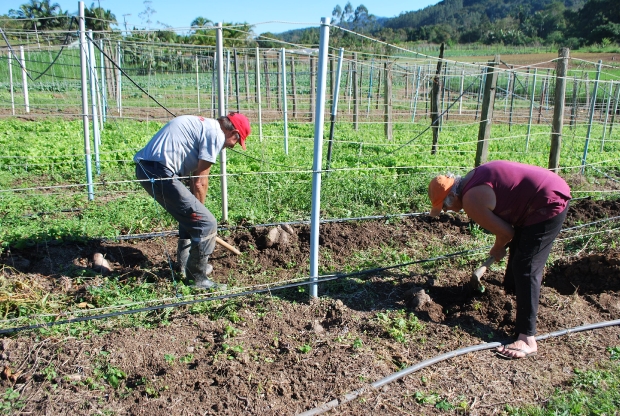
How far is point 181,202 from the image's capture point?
3.81 meters

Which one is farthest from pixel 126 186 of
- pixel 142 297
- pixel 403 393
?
pixel 403 393

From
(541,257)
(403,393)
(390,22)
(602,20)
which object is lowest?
(403,393)

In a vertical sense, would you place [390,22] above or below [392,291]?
above

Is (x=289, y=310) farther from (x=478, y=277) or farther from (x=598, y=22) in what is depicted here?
(x=598, y=22)

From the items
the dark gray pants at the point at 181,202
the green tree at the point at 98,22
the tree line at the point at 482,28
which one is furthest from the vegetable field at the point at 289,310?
the tree line at the point at 482,28

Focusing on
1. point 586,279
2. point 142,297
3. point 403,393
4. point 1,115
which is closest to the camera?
point 403,393

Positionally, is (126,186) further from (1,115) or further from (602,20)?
(602,20)

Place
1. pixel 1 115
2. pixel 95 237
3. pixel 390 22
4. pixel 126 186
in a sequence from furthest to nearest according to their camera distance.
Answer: pixel 390 22 → pixel 1 115 → pixel 126 186 → pixel 95 237

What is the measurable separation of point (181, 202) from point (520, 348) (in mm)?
2651

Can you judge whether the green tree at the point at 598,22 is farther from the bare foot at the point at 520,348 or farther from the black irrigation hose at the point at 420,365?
the bare foot at the point at 520,348

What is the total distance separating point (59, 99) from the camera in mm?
16250

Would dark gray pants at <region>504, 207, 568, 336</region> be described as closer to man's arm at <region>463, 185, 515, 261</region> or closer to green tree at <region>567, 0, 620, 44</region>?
man's arm at <region>463, 185, 515, 261</region>

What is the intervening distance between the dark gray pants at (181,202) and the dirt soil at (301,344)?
0.47 m

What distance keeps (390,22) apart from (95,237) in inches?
5053
